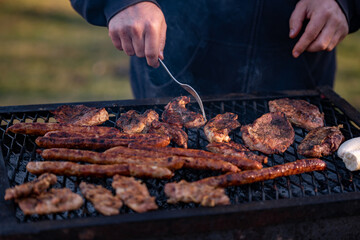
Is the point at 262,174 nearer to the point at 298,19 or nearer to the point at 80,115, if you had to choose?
the point at 80,115

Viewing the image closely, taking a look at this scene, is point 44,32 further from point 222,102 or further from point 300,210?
point 300,210

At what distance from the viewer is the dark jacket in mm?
3799

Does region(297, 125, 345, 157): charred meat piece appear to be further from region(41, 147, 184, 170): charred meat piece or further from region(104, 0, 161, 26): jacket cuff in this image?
region(104, 0, 161, 26): jacket cuff

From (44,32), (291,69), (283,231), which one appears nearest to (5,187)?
(283,231)

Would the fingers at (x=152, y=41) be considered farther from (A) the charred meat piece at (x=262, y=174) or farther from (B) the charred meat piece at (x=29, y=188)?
(B) the charred meat piece at (x=29, y=188)

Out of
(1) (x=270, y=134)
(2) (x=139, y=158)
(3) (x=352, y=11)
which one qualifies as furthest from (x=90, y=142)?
(3) (x=352, y=11)

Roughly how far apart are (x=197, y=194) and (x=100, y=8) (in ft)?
7.41

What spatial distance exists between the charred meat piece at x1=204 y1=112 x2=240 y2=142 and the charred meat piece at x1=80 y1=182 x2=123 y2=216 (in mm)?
1045

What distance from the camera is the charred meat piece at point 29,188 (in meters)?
2.05

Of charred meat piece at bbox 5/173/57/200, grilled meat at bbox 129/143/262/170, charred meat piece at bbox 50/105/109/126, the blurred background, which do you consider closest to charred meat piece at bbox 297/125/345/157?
grilled meat at bbox 129/143/262/170

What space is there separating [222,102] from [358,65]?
739 cm

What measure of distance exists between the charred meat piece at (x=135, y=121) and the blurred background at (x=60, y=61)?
472 centimetres

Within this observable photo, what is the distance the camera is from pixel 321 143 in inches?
108

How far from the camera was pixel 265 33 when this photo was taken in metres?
3.91
